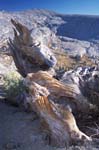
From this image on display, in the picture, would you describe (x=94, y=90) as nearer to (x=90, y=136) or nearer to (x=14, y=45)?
(x=90, y=136)

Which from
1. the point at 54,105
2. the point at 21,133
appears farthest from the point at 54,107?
the point at 21,133

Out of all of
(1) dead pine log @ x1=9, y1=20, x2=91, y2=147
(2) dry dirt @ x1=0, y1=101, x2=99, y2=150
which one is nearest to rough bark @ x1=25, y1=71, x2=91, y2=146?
(1) dead pine log @ x1=9, y1=20, x2=91, y2=147

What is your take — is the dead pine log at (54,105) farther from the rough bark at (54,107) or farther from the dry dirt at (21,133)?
the dry dirt at (21,133)

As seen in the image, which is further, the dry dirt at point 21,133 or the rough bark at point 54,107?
the dry dirt at point 21,133

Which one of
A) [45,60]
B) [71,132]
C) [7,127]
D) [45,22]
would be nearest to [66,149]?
[71,132]

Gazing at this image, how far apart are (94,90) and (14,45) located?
4.41 meters

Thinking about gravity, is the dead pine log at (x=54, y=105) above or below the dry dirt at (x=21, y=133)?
above

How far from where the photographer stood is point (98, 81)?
42.3 ft

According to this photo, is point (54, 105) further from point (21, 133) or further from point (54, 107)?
point (21, 133)

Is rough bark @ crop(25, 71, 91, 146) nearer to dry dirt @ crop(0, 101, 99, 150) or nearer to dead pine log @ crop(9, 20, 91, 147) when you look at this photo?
dead pine log @ crop(9, 20, 91, 147)

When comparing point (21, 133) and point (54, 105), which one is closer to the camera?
point (54, 105)

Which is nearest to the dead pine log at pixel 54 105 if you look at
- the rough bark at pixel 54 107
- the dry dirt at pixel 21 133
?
the rough bark at pixel 54 107

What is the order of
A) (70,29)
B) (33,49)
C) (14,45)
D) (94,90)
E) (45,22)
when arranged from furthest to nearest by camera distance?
1. (70,29)
2. (45,22)
3. (14,45)
4. (33,49)
5. (94,90)

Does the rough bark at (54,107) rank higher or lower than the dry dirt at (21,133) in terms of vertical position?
higher
